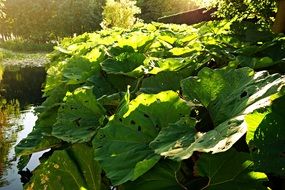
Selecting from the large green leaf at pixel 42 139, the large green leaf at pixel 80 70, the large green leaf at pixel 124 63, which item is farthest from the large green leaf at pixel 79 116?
the large green leaf at pixel 80 70

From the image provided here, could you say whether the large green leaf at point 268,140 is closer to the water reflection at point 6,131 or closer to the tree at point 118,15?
the water reflection at point 6,131

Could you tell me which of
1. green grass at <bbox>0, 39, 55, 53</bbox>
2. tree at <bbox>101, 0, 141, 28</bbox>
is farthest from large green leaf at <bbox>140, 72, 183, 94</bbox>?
green grass at <bbox>0, 39, 55, 53</bbox>

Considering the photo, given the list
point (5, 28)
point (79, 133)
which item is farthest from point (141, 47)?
point (5, 28)

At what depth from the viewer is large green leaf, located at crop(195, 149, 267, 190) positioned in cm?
140

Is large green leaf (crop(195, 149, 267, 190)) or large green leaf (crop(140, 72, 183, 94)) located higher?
large green leaf (crop(140, 72, 183, 94))

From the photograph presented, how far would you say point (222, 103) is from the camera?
1.57 metres

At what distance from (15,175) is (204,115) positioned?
18.7 feet

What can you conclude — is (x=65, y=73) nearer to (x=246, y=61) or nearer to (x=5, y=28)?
(x=246, y=61)

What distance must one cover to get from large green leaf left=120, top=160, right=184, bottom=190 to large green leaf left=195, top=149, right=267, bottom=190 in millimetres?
107

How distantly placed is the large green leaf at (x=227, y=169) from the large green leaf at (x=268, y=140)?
2.7 inches

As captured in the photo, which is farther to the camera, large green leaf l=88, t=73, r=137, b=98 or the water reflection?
the water reflection

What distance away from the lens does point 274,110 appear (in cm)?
140

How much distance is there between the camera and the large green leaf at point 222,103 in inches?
50.6

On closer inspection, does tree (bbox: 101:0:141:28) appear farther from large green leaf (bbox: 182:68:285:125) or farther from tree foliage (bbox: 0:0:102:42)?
tree foliage (bbox: 0:0:102:42)
